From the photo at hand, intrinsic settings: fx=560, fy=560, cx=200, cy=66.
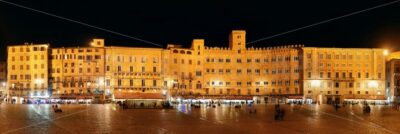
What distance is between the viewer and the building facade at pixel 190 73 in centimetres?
9925

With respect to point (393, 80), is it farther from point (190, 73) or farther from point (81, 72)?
point (81, 72)

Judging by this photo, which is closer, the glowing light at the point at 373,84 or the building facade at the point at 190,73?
the building facade at the point at 190,73

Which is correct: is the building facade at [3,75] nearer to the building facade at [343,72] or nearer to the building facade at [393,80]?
the building facade at [343,72]

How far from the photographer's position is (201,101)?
100812mm

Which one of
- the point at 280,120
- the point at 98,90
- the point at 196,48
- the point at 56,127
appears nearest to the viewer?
the point at 56,127

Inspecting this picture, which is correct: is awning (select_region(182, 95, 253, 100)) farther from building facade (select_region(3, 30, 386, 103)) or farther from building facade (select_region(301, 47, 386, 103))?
building facade (select_region(301, 47, 386, 103))

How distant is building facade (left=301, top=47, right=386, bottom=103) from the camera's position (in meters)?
101

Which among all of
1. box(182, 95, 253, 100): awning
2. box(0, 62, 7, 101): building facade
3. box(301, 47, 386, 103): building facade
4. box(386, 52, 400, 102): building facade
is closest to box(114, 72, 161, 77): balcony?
box(182, 95, 253, 100): awning

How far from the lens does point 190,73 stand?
342 feet

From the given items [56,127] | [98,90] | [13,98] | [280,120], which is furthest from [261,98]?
[56,127]

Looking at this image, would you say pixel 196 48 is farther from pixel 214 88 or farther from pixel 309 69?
pixel 309 69

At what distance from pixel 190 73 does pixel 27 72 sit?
29.8 metres

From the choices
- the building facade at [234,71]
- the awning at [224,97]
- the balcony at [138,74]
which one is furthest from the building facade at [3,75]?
the awning at [224,97]

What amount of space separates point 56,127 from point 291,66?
73.9 metres
